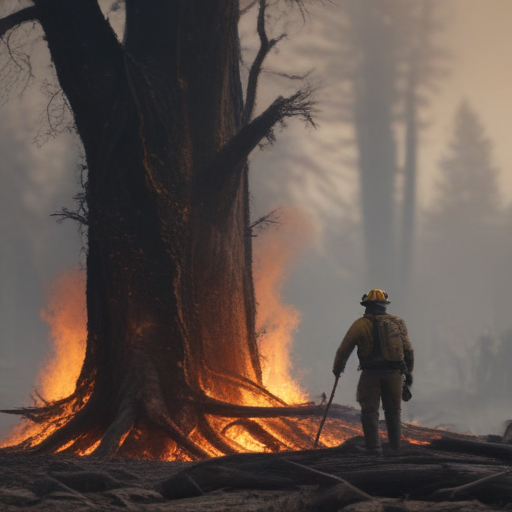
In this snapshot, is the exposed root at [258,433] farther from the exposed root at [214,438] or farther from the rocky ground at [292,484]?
the rocky ground at [292,484]

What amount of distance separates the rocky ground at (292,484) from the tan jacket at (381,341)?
1.33m

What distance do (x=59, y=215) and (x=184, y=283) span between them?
2.43 meters

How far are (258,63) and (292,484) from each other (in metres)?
9.17

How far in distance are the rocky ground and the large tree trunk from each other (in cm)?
233

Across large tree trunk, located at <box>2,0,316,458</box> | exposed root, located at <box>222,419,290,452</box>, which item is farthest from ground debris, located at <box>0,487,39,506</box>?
exposed root, located at <box>222,419,290,452</box>

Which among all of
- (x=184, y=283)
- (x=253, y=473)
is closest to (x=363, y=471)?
(x=253, y=473)

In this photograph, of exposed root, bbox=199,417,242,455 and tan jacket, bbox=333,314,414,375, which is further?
exposed root, bbox=199,417,242,455

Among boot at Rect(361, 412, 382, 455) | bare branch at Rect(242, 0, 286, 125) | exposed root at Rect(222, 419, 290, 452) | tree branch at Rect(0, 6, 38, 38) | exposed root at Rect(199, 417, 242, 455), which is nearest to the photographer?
boot at Rect(361, 412, 382, 455)

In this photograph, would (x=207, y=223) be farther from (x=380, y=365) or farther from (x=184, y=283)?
(x=380, y=365)

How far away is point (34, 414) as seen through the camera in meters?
9.59

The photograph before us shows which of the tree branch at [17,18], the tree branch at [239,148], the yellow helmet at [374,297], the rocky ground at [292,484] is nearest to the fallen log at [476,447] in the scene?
the rocky ground at [292,484]

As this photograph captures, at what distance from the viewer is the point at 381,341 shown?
6867mm

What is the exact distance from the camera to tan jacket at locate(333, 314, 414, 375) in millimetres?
6844

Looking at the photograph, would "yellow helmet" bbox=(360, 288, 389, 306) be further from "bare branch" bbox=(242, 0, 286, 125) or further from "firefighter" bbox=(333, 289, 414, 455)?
"bare branch" bbox=(242, 0, 286, 125)
